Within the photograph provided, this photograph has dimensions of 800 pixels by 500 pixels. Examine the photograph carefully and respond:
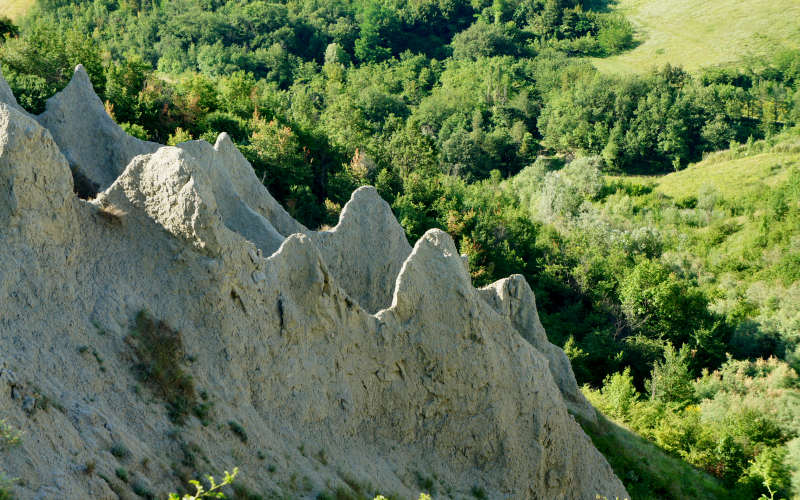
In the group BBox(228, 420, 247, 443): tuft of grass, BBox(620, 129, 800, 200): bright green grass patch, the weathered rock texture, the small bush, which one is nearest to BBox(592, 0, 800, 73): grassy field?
BBox(620, 129, 800, 200): bright green grass patch

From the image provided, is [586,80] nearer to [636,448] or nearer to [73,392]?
[636,448]

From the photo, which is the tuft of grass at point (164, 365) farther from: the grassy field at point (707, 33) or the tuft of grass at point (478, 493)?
the grassy field at point (707, 33)

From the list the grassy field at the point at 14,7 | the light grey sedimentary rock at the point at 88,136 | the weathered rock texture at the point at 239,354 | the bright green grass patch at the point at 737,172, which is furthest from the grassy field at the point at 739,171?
the grassy field at the point at 14,7

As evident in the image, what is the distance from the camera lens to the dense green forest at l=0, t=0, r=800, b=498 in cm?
3681

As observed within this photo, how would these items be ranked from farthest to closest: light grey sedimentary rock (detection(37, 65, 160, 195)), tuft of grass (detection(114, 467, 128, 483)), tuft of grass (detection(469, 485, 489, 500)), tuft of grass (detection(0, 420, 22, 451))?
light grey sedimentary rock (detection(37, 65, 160, 195)), tuft of grass (detection(469, 485, 489, 500)), tuft of grass (detection(114, 467, 128, 483)), tuft of grass (detection(0, 420, 22, 451))

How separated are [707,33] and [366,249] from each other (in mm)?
131904

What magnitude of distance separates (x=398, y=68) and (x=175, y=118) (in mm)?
87713

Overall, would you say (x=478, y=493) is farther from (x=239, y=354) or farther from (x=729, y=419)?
(x=729, y=419)

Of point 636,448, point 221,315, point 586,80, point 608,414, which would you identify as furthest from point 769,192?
point 221,315

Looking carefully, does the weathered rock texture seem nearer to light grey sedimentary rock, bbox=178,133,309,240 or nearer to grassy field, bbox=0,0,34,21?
light grey sedimentary rock, bbox=178,133,309,240

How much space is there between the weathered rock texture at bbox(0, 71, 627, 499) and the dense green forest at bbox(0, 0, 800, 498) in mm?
6430

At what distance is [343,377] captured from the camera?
15.2m

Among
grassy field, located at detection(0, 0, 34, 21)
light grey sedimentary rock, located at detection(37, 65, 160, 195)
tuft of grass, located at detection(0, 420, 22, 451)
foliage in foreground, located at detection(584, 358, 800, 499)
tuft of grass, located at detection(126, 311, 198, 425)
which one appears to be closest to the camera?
tuft of grass, located at detection(0, 420, 22, 451)

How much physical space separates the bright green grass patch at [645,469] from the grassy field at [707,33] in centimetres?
10599
